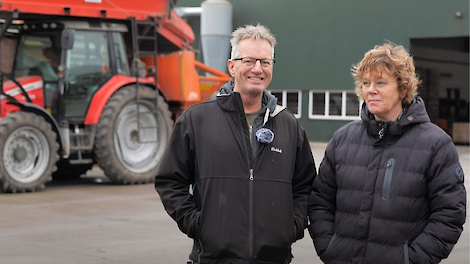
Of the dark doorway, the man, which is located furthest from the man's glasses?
the dark doorway

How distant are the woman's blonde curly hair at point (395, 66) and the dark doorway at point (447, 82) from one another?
933 inches

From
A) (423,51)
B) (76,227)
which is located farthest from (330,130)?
(76,227)

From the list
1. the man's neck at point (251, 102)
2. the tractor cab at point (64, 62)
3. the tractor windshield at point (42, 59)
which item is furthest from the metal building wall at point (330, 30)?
the man's neck at point (251, 102)

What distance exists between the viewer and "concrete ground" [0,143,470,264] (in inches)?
291

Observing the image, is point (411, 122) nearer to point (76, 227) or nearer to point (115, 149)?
point (76, 227)

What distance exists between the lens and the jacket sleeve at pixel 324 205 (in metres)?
3.70

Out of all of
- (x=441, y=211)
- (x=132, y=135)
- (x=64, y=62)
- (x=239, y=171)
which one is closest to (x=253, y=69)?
(x=239, y=171)

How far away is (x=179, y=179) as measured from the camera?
3688 mm

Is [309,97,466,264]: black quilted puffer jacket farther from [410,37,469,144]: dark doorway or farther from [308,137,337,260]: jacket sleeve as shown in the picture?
[410,37,469,144]: dark doorway

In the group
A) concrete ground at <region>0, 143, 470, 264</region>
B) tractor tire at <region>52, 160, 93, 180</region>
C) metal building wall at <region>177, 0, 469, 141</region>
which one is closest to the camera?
concrete ground at <region>0, 143, 470, 264</region>

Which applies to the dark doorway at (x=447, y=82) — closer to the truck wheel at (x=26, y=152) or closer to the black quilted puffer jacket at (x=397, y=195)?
the truck wheel at (x=26, y=152)

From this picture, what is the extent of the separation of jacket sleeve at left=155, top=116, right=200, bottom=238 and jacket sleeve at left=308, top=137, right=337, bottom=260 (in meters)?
0.56

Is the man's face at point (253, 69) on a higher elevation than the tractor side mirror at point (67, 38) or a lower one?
lower

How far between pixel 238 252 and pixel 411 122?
0.96 metres
